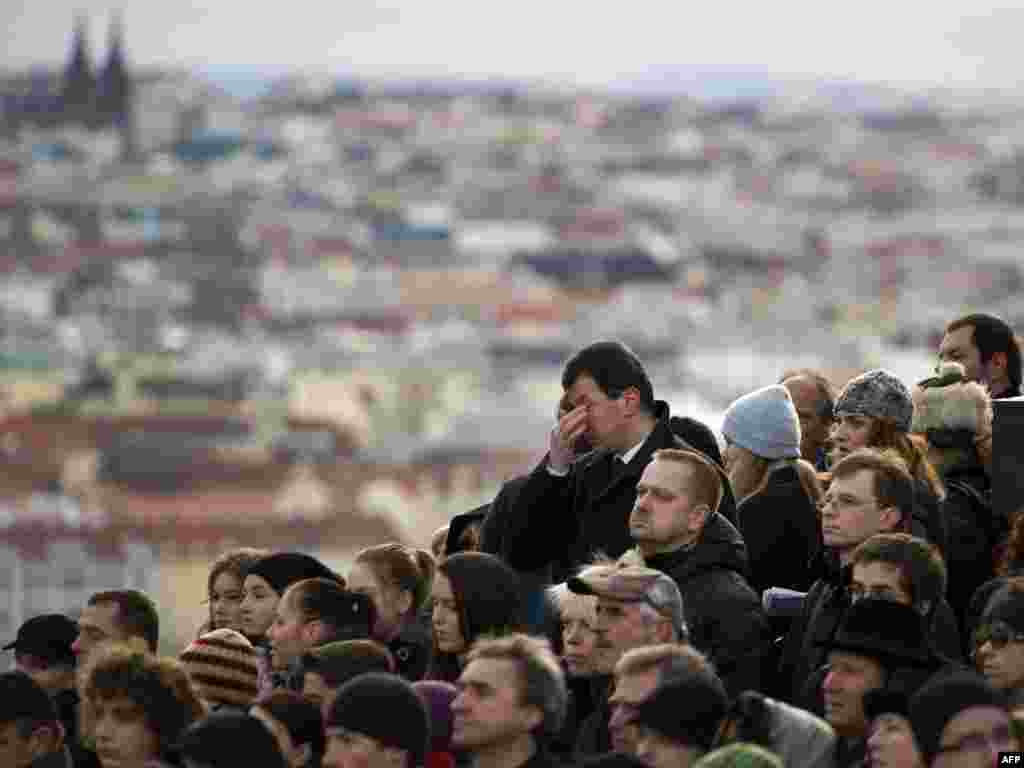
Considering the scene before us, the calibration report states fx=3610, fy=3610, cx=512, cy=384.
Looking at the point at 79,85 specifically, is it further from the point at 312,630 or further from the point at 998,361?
the point at 312,630

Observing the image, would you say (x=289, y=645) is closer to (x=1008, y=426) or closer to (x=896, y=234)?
(x=1008, y=426)

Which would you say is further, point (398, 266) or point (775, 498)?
point (398, 266)

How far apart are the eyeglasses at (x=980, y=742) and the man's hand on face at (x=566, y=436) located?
177cm

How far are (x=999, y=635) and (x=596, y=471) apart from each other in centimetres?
139

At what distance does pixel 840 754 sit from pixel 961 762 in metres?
0.50

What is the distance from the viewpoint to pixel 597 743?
690cm

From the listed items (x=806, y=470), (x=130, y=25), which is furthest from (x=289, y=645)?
(x=130, y=25)

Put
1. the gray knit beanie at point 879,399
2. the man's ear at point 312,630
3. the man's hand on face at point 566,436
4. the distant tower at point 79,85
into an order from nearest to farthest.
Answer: the man's ear at point 312,630
the man's hand on face at point 566,436
the gray knit beanie at point 879,399
the distant tower at point 79,85

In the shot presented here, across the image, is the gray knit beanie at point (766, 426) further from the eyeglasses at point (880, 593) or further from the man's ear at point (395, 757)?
the man's ear at point (395, 757)

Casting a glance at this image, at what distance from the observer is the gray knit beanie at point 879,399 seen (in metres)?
8.06

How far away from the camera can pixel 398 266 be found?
529ft

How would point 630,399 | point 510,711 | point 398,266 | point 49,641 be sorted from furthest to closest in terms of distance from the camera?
point 398,266
point 49,641
point 630,399
point 510,711

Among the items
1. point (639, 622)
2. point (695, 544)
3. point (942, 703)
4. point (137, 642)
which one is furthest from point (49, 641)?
point (942, 703)

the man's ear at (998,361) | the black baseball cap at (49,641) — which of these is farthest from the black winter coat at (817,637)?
the black baseball cap at (49,641)
